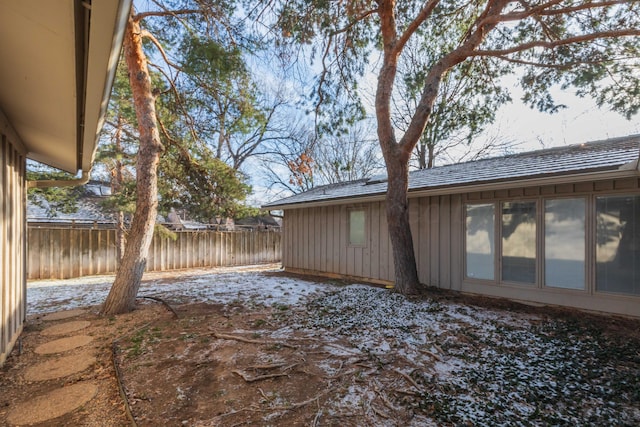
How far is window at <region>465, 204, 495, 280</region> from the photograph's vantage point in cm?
557

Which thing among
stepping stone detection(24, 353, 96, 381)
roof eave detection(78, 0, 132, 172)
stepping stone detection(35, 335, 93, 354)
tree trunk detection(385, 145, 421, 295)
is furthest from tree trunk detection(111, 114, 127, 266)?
tree trunk detection(385, 145, 421, 295)

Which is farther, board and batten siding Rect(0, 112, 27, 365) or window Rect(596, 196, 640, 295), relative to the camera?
window Rect(596, 196, 640, 295)

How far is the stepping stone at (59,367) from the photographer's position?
2.84m

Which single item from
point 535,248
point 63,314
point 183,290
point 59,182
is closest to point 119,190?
point 59,182

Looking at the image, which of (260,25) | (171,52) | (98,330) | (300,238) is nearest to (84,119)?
(98,330)

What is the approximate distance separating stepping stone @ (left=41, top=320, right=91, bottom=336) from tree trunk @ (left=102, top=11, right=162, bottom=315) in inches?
15.6

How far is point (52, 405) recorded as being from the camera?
92.6 inches

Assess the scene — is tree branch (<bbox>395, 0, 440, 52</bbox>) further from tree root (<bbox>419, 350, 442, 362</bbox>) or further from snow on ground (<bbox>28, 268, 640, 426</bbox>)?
tree root (<bbox>419, 350, 442, 362</bbox>)

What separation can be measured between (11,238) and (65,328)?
145 centimetres

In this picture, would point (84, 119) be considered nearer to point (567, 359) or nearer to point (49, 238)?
point (567, 359)

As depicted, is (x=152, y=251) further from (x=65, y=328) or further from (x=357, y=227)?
(x=357, y=227)

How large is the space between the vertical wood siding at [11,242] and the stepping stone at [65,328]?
30 cm

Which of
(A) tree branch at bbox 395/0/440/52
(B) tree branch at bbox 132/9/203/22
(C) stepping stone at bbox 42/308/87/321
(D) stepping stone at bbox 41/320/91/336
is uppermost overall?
(A) tree branch at bbox 395/0/440/52

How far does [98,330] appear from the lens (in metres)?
4.04
